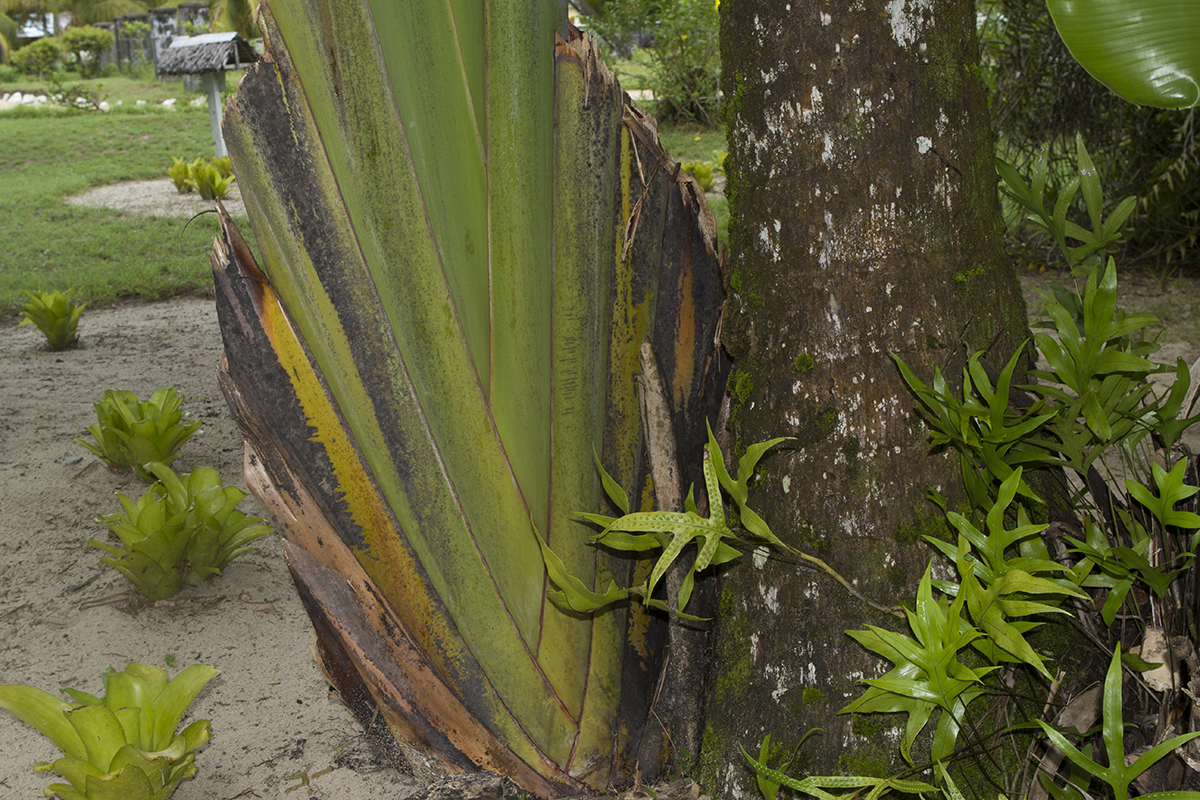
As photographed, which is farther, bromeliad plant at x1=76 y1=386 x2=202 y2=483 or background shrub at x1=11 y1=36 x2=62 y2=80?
background shrub at x1=11 y1=36 x2=62 y2=80

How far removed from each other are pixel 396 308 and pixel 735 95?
0.57 metres

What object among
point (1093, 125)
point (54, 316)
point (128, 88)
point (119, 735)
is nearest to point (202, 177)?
point (54, 316)

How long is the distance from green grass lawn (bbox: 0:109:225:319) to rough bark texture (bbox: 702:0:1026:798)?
3488mm

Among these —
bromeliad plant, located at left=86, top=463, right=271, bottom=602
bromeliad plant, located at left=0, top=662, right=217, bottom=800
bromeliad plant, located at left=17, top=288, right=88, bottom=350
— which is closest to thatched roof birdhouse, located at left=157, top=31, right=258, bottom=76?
bromeliad plant, located at left=17, top=288, right=88, bottom=350

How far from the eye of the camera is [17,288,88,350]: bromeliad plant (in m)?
4.08

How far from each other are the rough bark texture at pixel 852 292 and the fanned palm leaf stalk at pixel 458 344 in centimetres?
16

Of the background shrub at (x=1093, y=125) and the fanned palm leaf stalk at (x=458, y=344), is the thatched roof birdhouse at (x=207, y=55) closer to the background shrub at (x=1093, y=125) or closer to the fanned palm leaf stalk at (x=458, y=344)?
the background shrub at (x=1093, y=125)

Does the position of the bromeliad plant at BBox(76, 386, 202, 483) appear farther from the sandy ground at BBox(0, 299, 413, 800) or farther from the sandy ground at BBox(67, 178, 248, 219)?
the sandy ground at BBox(67, 178, 248, 219)

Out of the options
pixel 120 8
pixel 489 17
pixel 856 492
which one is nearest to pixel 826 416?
pixel 856 492

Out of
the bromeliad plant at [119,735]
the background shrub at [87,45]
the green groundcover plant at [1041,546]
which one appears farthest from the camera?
the background shrub at [87,45]

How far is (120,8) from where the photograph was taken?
28.8 meters

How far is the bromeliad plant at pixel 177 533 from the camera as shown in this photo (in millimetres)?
2066

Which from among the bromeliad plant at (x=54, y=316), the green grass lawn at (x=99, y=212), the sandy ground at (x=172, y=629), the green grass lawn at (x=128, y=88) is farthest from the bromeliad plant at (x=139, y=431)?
the green grass lawn at (x=128, y=88)

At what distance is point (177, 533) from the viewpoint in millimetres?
2084
